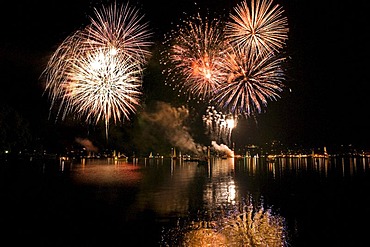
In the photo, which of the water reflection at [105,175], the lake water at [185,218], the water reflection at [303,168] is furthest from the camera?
the water reflection at [303,168]

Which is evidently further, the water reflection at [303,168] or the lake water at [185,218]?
the water reflection at [303,168]

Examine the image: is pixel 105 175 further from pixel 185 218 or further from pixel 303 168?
pixel 303 168

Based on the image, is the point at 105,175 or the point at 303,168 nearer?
the point at 105,175

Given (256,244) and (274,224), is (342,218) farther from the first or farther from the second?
(256,244)

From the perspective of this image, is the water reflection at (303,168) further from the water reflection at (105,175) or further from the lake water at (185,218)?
the lake water at (185,218)

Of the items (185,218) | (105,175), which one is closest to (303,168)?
(105,175)

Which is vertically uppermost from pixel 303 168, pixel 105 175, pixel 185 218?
pixel 303 168

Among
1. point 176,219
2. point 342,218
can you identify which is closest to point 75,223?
point 176,219

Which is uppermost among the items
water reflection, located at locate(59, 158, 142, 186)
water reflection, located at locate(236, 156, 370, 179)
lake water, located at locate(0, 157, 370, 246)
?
water reflection, located at locate(236, 156, 370, 179)

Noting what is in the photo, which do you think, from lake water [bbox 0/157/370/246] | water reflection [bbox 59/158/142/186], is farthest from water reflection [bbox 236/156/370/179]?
lake water [bbox 0/157/370/246]

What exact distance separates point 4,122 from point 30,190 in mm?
47166

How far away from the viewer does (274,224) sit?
13.4 m

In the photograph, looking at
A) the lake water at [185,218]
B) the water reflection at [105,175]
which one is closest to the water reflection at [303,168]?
the water reflection at [105,175]

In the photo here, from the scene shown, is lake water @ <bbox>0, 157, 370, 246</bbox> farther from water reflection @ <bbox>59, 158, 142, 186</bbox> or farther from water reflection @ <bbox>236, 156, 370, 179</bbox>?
water reflection @ <bbox>236, 156, 370, 179</bbox>
